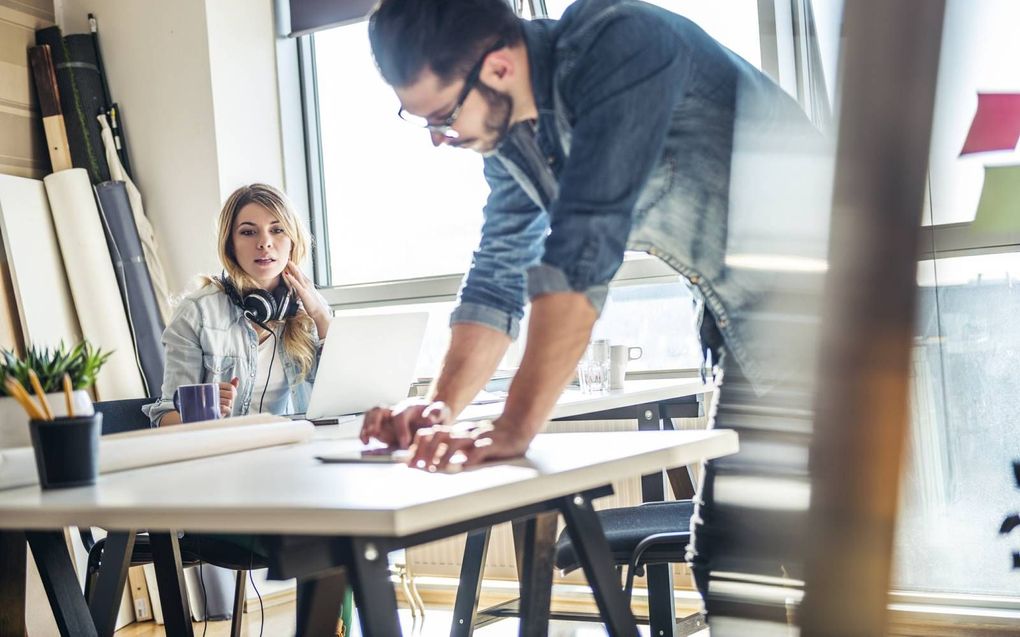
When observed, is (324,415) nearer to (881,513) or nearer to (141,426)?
(141,426)

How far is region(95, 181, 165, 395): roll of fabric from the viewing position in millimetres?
3729

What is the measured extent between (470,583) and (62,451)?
796mm

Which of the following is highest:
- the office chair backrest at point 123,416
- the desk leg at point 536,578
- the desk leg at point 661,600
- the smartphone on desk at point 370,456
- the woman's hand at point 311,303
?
the woman's hand at point 311,303

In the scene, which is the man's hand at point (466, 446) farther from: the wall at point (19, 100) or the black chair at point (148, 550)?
the wall at point (19, 100)

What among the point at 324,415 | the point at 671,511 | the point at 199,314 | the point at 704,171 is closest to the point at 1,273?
the point at 199,314

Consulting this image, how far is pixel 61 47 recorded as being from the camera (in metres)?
3.89

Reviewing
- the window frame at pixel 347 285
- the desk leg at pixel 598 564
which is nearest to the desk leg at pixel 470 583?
the desk leg at pixel 598 564

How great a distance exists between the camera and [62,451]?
1088 millimetres

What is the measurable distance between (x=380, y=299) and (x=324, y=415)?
192 centimetres

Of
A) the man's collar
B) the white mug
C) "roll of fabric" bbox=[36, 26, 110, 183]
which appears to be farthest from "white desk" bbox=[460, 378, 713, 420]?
"roll of fabric" bbox=[36, 26, 110, 183]

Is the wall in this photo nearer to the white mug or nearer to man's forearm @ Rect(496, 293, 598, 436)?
the white mug

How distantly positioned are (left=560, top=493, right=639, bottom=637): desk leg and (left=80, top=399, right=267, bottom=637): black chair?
104cm

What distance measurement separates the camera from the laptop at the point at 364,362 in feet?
6.75

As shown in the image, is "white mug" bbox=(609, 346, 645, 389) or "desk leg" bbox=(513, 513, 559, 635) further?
"white mug" bbox=(609, 346, 645, 389)
